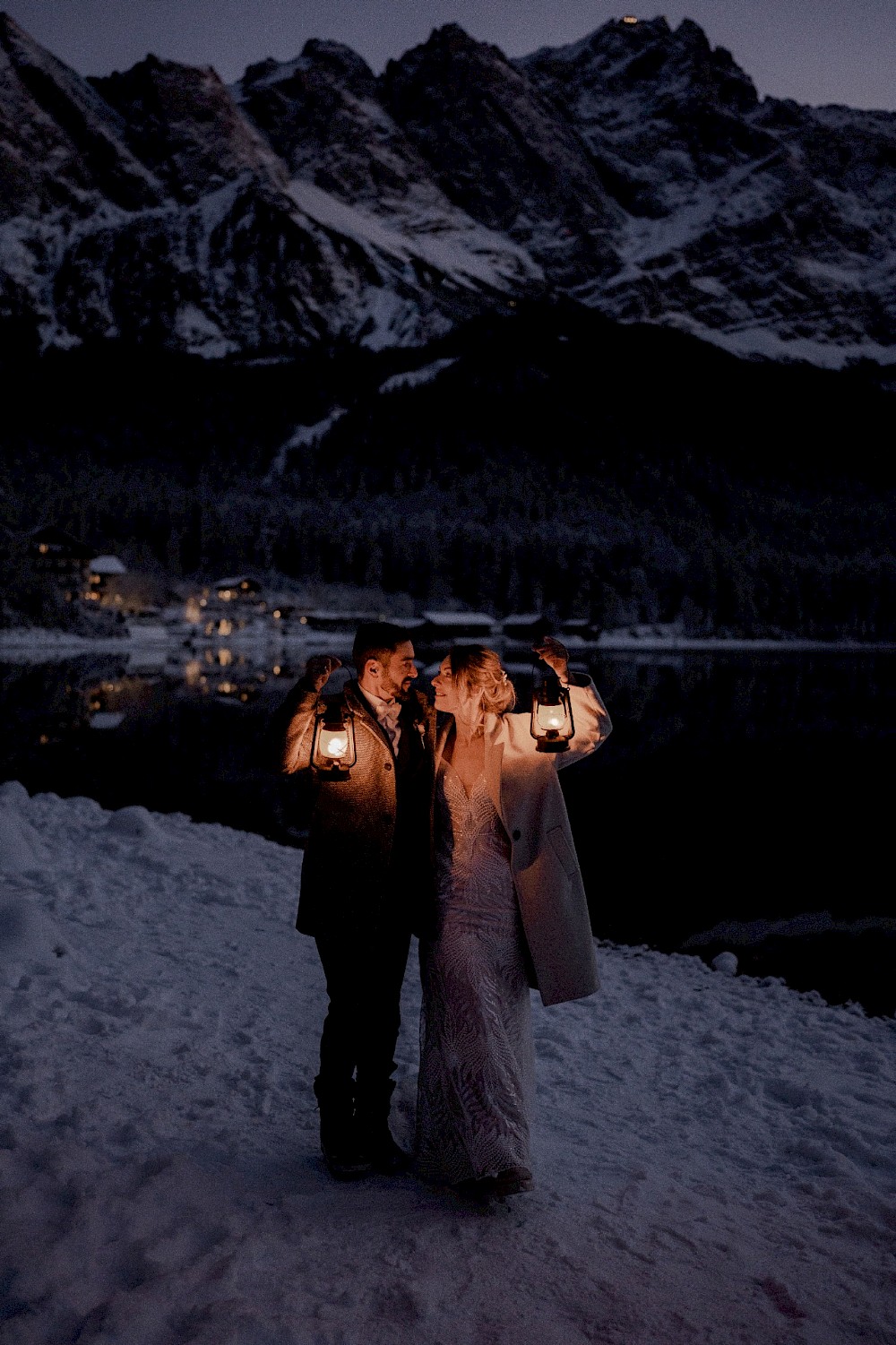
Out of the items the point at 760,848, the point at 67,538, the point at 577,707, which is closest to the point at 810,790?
the point at 760,848

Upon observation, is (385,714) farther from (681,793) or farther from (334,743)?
(681,793)

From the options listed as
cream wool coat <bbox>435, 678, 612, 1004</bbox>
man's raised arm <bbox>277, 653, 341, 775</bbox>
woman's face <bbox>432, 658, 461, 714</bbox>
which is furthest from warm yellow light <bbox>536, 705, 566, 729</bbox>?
man's raised arm <bbox>277, 653, 341, 775</bbox>

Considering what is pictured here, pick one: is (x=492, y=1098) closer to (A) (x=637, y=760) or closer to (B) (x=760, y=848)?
(B) (x=760, y=848)

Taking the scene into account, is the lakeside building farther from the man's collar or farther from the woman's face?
the woman's face

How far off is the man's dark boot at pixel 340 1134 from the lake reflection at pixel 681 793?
62.8 inches

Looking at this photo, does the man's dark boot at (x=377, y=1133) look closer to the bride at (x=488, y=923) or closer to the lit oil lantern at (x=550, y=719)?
the bride at (x=488, y=923)

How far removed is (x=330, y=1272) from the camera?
3.44 m

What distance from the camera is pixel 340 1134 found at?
4.29 meters

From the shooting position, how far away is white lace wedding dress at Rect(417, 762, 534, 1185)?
390 centimetres

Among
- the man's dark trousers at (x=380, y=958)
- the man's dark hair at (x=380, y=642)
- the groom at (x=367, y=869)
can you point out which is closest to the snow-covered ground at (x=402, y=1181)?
the groom at (x=367, y=869)

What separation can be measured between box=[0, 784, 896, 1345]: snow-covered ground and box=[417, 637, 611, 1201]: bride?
43 centimetres

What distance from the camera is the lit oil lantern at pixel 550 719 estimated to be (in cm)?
404

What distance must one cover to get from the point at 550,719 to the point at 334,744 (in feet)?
3.20

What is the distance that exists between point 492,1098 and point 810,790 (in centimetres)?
1975
